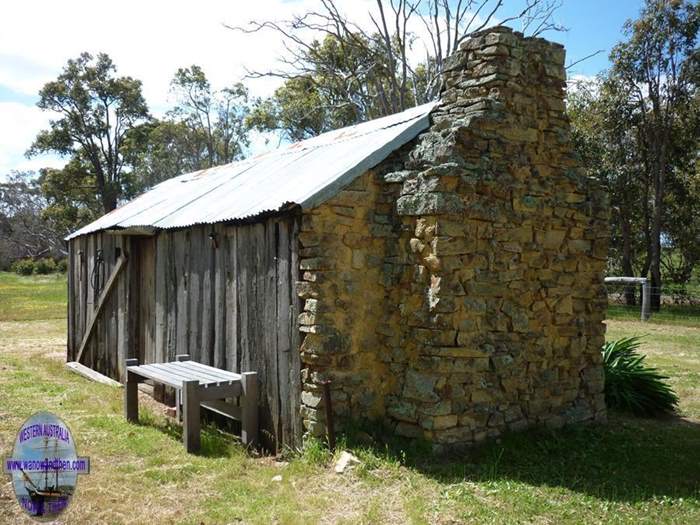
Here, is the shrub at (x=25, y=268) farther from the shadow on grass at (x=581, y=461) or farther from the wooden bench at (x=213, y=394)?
the shadow on grass at (x=581, y=461)

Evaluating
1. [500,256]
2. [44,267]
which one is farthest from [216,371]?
[44,267]

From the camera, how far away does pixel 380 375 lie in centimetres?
671

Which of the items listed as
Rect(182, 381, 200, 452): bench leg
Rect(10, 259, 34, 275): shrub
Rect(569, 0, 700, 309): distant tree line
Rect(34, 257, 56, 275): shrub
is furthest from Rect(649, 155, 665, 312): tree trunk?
Rect(10, 259, 34, 275): shrub

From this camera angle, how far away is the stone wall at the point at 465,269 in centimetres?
629

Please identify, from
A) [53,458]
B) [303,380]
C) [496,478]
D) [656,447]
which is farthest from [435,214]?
[53,458]

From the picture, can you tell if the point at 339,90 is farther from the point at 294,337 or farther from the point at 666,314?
the point at 294,337

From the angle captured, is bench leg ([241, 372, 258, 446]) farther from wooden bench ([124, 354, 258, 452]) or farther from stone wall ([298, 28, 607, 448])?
stone wall ([298, 28, 607, 448])

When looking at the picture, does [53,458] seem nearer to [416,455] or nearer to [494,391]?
[416,455]

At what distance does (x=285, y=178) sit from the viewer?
7.70m

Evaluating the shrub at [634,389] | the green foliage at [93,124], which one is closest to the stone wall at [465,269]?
the shrub at [634,389]

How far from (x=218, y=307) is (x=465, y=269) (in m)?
3.00

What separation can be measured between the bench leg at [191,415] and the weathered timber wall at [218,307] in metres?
0.70

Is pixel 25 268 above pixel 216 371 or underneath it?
above

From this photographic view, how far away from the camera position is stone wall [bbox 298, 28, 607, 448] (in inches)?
248
